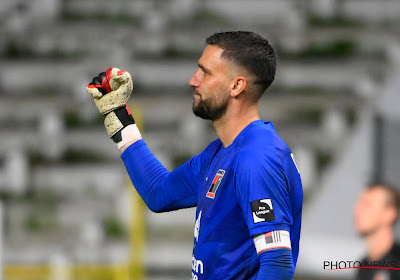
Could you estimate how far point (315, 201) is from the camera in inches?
230

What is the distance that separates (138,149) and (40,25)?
6006mm

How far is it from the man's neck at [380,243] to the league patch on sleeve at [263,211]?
142 centimetres

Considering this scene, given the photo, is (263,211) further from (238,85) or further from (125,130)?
(125,130)

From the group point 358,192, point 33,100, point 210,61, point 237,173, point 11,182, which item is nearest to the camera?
point 237,173

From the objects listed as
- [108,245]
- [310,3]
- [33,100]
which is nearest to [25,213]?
[108,245]

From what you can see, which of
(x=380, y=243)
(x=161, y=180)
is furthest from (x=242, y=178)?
(x=380, y=243)

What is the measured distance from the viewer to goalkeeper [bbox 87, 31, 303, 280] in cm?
176

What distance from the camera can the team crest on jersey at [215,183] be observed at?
1.89 meters

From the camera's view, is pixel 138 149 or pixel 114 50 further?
pixel 114 50

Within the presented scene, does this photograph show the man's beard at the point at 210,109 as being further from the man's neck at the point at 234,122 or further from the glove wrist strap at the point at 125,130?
the glove wrist strap at the point at 125,130

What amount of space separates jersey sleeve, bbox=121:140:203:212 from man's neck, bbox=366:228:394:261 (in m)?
1.21

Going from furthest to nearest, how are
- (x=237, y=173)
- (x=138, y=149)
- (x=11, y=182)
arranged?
(x=11, y=182) → (x=138, y=149) → (x=237, y=173)

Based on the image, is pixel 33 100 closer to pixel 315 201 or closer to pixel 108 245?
pixel 108 245

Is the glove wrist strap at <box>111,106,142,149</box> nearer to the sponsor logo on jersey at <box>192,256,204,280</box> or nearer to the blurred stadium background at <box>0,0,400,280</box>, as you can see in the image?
the sponsor logo on jersey at <box>192,256,204,280</box>
